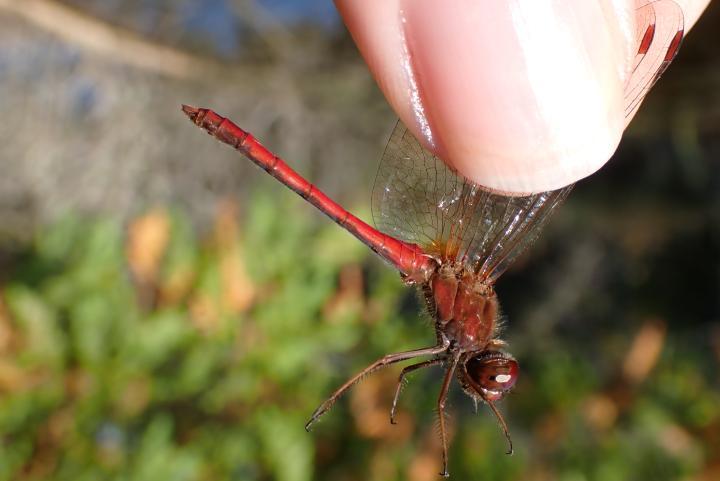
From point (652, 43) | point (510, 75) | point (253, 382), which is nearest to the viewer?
point (510, 75)

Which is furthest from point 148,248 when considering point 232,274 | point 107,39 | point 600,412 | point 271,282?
point 600,412

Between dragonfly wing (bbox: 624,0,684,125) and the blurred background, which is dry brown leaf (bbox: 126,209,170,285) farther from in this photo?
dragonfly wing (bbox: 624,0,684,125)

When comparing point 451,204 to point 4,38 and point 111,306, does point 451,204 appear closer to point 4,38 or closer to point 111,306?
point 111,306

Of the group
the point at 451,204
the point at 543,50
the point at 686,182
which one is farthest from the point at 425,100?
the point at 686,182

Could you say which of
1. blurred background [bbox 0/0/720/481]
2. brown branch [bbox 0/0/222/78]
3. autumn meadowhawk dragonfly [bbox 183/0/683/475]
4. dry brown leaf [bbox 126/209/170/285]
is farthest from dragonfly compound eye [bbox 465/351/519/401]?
brown branch [bbox 0/0/222/78]

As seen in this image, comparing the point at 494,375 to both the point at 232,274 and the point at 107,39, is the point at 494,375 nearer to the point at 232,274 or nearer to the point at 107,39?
the point at 232,274

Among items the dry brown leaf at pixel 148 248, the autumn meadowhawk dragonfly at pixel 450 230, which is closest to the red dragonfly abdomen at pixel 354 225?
the autumn meadowhawk dragonfly at pixel 450 230

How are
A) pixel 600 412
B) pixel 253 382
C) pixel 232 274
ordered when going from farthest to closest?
pixel 600 412
pixel 232 274
pixel 253 382
